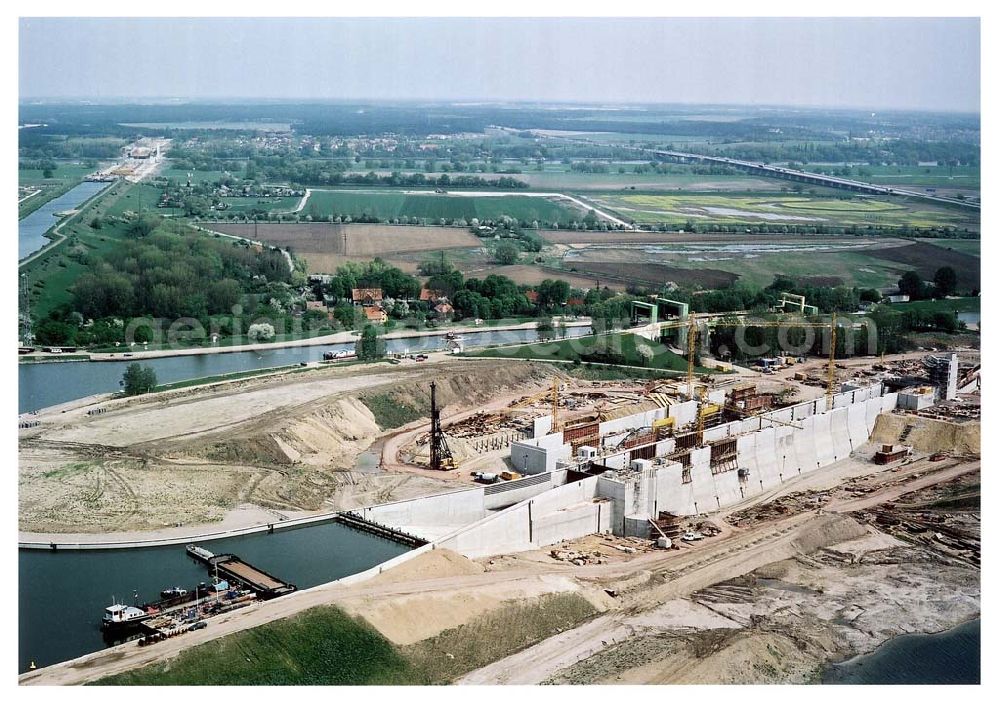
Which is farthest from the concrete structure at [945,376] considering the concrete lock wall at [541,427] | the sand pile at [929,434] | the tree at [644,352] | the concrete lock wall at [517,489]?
the concrete lock wall at [517,489]

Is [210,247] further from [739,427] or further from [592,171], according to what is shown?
[592,171]

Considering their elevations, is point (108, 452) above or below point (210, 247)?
below

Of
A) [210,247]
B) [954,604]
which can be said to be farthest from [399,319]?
[954,604]

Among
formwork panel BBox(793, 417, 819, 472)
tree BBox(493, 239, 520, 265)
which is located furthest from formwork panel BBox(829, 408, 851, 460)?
tree BBox(493, 239, 520, 265)

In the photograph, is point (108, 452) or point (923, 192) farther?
point (923, 192)

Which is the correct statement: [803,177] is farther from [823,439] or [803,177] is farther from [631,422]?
[631,422]

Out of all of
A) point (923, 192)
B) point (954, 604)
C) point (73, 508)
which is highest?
point (923, 192)

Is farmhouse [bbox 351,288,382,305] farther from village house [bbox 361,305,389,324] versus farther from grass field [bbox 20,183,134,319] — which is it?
grass field [bbox 20,183,134,319]

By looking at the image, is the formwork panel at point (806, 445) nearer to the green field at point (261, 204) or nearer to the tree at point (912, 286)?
the tree at point (912, 286)
